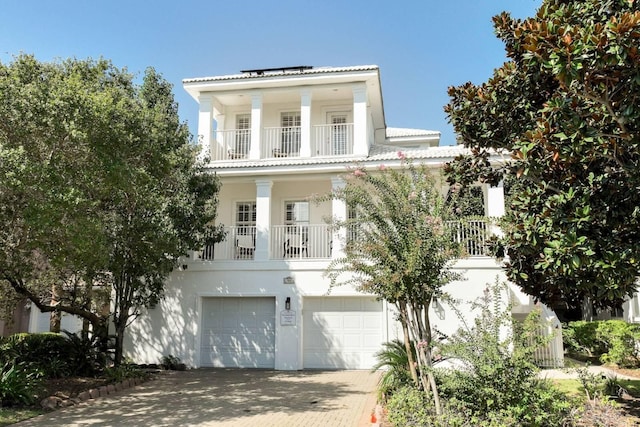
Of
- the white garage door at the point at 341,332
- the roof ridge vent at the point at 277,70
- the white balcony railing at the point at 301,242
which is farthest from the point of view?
the roof ridge vent at the point at 277,70

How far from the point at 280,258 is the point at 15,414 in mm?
8553

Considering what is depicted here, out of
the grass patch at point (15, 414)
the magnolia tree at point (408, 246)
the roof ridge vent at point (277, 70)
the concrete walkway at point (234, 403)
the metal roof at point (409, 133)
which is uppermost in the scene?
the roof ridge vent at point (277, 70)

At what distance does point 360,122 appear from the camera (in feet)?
53.8

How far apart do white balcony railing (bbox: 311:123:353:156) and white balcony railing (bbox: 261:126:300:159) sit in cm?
70

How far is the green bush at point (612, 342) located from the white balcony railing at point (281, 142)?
1038 centimetres

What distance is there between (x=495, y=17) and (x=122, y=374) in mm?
11024

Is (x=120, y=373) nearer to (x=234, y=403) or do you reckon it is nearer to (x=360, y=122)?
(x=234, y=403)

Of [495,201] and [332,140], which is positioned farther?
[332,140]

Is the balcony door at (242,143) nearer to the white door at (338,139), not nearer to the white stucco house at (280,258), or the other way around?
the white stucco house at (280,258)

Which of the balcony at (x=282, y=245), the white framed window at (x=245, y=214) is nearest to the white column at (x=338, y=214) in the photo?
the balcony at (x=282, y=245)

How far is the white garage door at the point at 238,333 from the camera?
50.2ft

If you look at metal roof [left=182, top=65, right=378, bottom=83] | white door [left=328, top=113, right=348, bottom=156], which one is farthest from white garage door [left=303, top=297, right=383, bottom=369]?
metal roof [left=182, top=65, right=378, bottom=83]

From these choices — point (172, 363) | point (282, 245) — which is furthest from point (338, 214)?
point (172, 363)

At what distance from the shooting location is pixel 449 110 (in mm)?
7691
